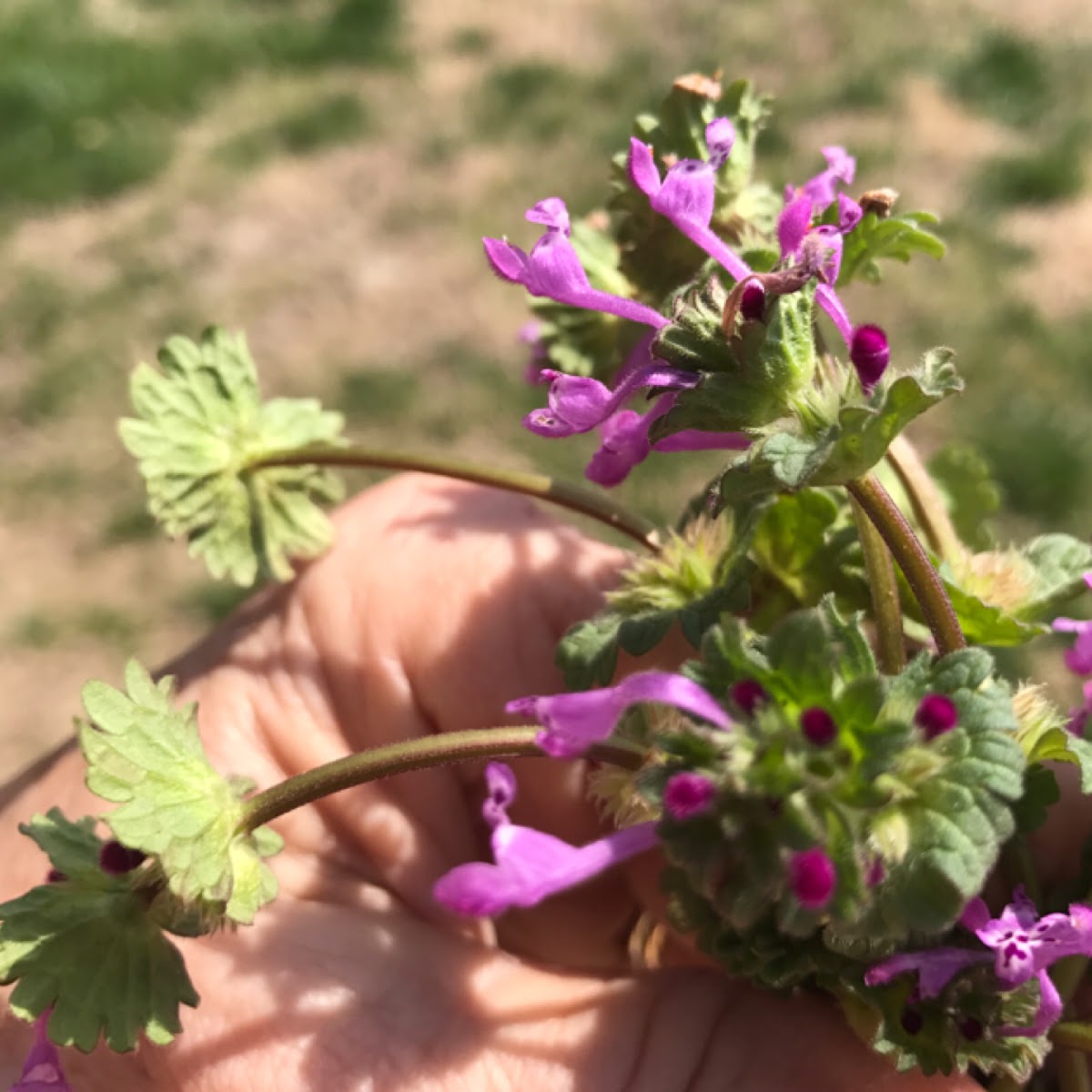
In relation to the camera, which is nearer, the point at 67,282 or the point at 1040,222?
the point at 1040,222

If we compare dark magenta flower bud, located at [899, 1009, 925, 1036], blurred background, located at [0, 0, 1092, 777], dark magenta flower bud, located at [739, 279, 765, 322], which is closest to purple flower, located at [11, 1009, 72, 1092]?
dark magenta flower bud, located at [899, 1009, 925, 1036]

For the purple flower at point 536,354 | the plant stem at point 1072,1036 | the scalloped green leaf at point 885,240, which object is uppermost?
the purple flower at point 536,354

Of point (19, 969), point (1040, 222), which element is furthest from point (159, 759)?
point (1040, 222)

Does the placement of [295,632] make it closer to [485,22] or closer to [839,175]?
[839,175]

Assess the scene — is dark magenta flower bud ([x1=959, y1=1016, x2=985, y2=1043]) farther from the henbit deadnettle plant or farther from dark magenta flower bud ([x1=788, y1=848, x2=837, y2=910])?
dark magenta flower bud ([x1=788, y1=848, x2=837, y2=910])

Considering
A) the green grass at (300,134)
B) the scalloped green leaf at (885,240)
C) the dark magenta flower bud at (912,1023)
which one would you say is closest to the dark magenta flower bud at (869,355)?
the scalloped green leaf at (885,240)

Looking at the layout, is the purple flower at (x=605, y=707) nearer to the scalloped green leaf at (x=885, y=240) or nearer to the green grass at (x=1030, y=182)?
the scalloped green leaf at (x=885, y=240)

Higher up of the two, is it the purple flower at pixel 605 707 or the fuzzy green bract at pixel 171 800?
the fuzzy green bract at pixel 171 800

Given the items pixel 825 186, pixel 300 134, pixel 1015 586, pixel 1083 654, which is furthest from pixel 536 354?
pixel 300 134
